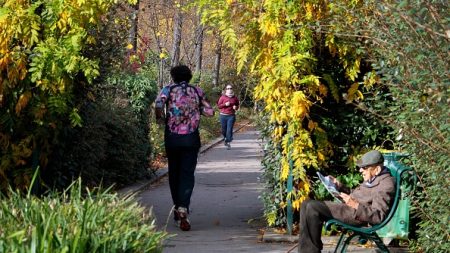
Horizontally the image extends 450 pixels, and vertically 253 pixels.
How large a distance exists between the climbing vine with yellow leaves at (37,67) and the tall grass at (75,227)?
3132 millimetres

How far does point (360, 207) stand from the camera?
770 cm

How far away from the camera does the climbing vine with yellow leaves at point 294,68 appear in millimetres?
9273

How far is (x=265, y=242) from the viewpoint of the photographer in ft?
31.8

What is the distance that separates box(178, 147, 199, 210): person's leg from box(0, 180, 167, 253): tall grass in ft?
15.1

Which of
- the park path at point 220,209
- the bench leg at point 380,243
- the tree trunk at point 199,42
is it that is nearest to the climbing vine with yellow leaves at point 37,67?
the park path at point 220,209

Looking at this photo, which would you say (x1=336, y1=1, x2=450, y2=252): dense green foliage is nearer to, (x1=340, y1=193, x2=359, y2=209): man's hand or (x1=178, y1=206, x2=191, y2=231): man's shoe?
(x1=340, y1=193, x2=359, y2=209): man's hand

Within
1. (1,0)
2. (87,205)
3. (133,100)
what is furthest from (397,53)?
(133,100)

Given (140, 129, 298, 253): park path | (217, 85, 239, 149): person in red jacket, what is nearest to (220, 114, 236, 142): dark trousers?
(217, 85, 239, 149): person in red jacket

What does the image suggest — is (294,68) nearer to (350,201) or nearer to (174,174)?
(350,201)

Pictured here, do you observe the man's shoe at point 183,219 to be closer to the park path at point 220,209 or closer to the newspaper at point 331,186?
the park path at point 220,209

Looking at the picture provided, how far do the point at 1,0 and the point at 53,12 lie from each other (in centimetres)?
66

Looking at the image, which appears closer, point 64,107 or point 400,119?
point 400,119

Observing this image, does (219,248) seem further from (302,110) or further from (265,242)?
(302,110)

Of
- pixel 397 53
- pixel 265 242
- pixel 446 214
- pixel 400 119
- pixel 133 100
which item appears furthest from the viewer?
pixel 133 100
